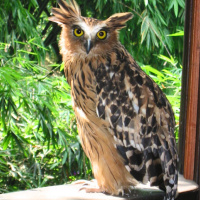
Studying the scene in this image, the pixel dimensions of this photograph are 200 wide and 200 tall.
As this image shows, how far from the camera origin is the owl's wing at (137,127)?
3.53 feet

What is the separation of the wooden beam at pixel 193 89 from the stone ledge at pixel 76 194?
9 cm

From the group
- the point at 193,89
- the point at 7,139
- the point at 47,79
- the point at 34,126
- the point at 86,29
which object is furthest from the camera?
the point at 34,126

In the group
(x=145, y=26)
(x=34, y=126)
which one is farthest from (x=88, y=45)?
(x=34, y=126)

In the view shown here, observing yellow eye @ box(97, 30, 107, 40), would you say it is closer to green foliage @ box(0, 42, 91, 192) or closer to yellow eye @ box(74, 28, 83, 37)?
yellow eye @ box(74, 28, 83, 37)

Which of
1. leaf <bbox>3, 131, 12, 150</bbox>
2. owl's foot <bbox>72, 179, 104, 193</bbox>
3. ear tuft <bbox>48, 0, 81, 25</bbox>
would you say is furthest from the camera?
leaf <bbox>3, 131, 12, 150</bbox>

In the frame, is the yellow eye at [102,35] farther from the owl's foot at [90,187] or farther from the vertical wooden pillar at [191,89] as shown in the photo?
the owl's foot at [90,187]

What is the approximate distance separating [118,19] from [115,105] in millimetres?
241

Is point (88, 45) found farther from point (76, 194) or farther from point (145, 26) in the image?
point (145, 26)

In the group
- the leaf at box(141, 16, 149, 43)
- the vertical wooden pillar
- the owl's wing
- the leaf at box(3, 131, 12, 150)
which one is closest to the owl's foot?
the owl's wing

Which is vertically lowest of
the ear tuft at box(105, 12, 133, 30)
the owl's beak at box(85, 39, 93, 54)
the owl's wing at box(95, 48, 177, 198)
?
the owl's wing at box(95, 48, 177, 198)

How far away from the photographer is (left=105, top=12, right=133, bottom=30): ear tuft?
1.06 metres

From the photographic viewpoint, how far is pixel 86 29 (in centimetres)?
104

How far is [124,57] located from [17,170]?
94cm

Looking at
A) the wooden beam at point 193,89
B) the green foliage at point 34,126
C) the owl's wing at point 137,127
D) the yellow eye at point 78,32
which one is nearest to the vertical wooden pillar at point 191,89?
the wooden beam at point 193,89
